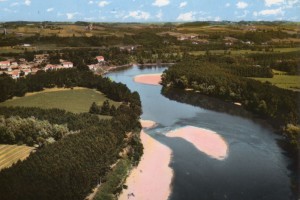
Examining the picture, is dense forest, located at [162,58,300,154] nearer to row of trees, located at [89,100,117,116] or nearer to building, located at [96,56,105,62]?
row of trees, located at [89,100,117,116]

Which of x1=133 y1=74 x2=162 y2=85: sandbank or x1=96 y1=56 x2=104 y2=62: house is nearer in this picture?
x1=133 y1=74 x2=162 y2=85: sandbank

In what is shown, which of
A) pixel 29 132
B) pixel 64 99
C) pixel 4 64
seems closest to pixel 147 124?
pixel 64 99

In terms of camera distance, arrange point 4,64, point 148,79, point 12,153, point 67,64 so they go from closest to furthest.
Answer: point 12,153 → point 4,64 → point 148,79 → point 67,64

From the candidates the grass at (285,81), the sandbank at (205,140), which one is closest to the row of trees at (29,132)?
the sandbank at (205,140)

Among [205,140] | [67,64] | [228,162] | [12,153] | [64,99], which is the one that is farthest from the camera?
[67,64]

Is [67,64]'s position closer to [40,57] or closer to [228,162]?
[40,57]

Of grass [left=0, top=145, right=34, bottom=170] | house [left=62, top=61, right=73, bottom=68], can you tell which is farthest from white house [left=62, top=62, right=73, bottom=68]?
grass [left=0, top=145, right=34, bottom=170]
